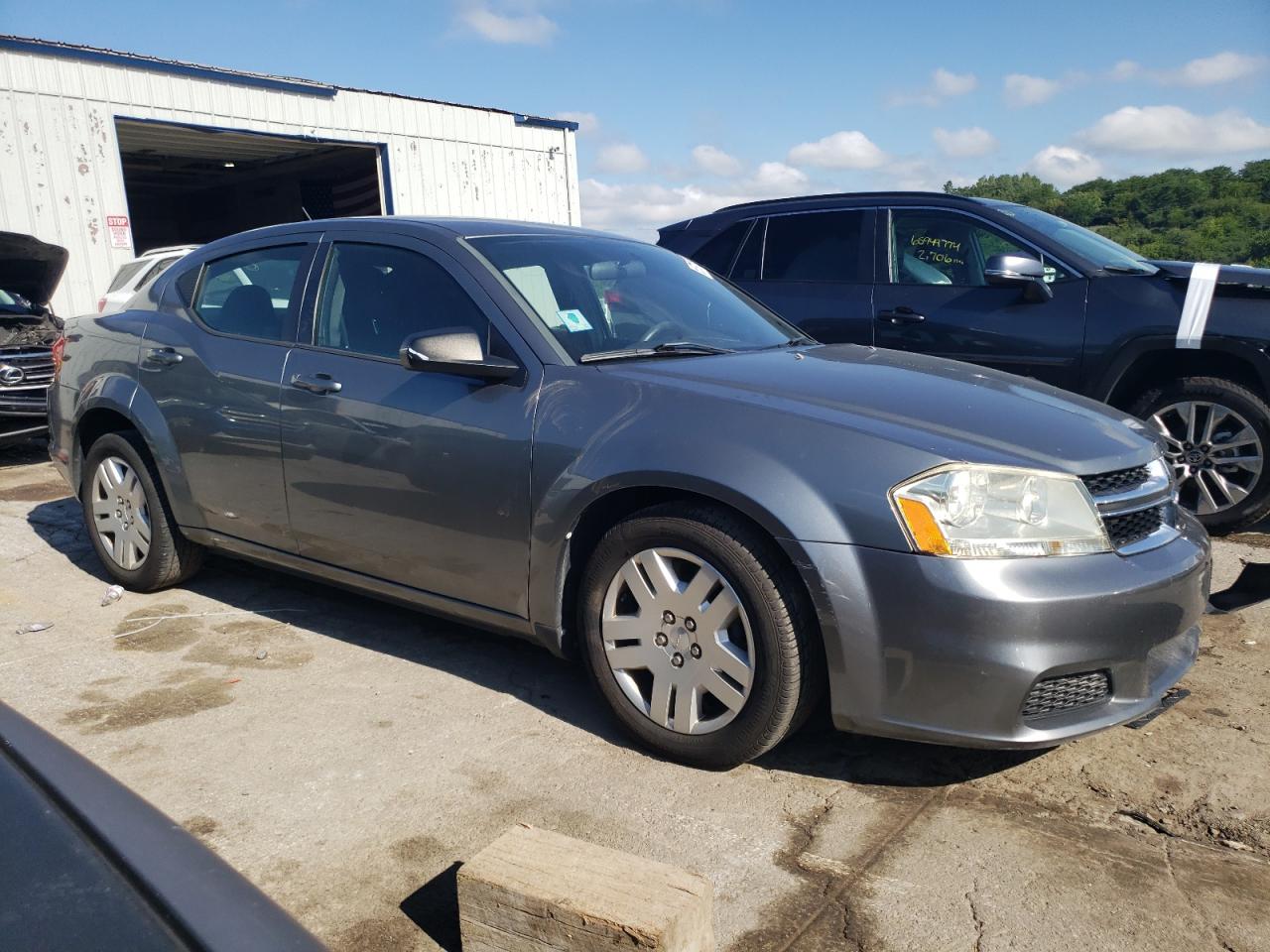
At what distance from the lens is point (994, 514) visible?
107 inches

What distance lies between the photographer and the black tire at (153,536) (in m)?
4.63

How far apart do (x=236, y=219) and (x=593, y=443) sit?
969 inches

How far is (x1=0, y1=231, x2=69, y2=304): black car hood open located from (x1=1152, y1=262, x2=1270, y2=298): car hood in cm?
852

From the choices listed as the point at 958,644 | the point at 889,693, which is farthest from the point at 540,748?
the point at 958,644

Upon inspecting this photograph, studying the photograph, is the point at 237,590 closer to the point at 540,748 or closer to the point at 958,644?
the point at 540,748

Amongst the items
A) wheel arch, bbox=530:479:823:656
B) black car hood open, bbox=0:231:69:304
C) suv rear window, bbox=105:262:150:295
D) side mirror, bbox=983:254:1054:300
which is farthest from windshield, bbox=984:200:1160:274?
suv rear window, bbox=105:262:150:295

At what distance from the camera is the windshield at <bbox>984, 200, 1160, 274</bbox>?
5914mm

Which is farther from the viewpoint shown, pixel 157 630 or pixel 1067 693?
pixel 157 630

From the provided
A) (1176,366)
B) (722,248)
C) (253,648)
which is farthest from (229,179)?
(1176,366)

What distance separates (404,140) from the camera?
16.1 metres

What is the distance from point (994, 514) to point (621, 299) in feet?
5.56

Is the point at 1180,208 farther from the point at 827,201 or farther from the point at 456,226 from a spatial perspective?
the point at 456,226

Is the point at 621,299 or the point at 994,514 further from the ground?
the point at 621,299

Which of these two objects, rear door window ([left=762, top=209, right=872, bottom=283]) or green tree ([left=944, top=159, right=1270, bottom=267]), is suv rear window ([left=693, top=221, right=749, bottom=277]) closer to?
rear door window ([left=762, top=209, right=872, bottom=283])
